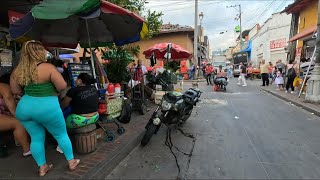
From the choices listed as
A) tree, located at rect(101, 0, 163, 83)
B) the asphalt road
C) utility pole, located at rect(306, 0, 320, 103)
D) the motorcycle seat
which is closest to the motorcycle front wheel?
the asphalt road

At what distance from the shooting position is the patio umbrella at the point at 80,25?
12.7ft

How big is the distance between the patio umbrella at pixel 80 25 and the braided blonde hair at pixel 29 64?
1.82ft

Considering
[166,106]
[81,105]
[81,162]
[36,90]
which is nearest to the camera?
[36,90]

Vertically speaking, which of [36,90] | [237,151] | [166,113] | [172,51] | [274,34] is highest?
[274,34]

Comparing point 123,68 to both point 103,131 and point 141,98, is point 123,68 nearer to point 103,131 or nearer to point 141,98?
point 141,98

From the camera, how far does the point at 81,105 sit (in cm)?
426

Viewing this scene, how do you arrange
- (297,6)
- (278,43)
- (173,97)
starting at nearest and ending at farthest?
(173,97)
(297,6)
(278,43)

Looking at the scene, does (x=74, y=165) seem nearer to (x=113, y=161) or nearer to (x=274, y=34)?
(x=113, y=161)

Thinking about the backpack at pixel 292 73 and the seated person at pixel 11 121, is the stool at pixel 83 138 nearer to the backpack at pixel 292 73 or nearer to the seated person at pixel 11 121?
the seated person at pixel 11 121

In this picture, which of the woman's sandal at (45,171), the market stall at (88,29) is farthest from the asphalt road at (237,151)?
the market stall at (88,29)

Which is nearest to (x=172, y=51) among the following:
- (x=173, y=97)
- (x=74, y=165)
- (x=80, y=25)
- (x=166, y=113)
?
(x=80, y=25)

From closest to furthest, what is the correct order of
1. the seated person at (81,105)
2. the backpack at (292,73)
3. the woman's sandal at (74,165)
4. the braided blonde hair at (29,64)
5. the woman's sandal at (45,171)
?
1. the braided blonde hair at (29,64)
2. the woman's sandal at (45,171)
3. the woman's sandal at (74,165)
4. the seated person at (81,105)
5. the backpack at (292,73)

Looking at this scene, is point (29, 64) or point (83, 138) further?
point (83, 138)

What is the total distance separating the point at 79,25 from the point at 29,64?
303 centimetres
